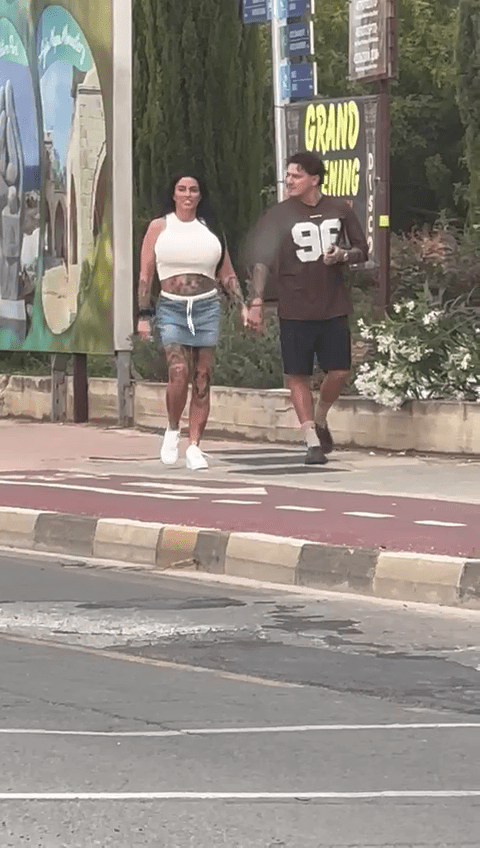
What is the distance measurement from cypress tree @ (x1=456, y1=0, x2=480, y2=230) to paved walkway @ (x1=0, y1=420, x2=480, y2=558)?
9.64 metres

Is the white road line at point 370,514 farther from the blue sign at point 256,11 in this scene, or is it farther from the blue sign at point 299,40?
the blue sign at point 299,40

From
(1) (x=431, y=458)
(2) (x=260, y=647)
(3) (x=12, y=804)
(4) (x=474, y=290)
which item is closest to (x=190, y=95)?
(4) (x=474, y=290)

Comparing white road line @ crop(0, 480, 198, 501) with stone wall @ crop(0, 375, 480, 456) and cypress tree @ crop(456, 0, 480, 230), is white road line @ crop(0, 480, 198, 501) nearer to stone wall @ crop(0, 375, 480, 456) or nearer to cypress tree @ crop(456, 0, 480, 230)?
stone wall @ crop(0, 375, 480, 456)

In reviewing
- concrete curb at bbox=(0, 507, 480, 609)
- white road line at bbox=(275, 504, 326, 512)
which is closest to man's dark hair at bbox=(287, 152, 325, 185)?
white road line at bbox=(275, 504, 326, 512)

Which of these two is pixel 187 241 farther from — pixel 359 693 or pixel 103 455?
pixel 359 693

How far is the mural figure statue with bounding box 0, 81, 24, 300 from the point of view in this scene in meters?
18.6

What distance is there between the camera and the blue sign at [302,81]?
22.5 metres

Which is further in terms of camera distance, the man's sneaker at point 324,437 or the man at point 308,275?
the man's sneaker at point 324,437

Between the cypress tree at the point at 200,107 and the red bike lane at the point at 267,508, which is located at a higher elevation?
the cypress tree at the point at 200,107

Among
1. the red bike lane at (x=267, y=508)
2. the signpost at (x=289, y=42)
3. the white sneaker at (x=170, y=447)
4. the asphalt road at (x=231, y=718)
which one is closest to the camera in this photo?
the asphalt road at (x=231, y=718)

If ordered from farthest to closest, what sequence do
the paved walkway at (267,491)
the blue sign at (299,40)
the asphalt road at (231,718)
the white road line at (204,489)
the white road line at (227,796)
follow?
1. the blue sign at (299,40)
2. the white road line at (204,489)
3. the paved walkway at (267,491)
4. the white road line at (227,796)
5. the asphalt road at (231,718)

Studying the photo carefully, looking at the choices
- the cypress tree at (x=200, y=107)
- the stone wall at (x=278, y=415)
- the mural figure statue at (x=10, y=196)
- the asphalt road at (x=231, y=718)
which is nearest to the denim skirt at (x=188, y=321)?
the stone wall at (x=278, y=415)

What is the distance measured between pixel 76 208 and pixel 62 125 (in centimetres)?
74

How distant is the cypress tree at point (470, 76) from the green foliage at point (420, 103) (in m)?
6.99
